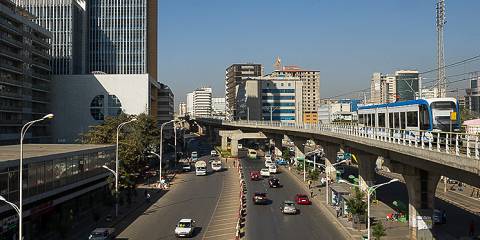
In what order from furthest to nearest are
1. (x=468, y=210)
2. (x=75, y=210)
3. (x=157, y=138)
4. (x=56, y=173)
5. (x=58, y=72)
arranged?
1. (x=58, y=72)
2. (x=157, y=138)
3. (x=468, y=210)
4. (x=75, y=210)
5. (x=56, y=173)

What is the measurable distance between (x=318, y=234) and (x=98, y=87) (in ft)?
297

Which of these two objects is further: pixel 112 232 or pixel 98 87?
pixel 98 87

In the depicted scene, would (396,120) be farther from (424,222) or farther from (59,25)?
(59,25)

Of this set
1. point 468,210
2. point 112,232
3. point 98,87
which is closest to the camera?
point 112,232

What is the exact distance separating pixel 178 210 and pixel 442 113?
2817cm

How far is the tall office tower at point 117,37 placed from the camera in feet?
483

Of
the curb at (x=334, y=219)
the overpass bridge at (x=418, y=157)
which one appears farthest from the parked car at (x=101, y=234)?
the overpass bridge at (x=418, y=157)

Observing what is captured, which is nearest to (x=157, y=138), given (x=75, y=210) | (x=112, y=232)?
(x=75, y=210)

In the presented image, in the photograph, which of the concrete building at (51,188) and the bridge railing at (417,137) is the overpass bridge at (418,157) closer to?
the bridge railing at (417,137)

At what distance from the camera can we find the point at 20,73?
93.7 metres

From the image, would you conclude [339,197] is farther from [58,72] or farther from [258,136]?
[58,72]

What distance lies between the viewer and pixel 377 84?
168750 mm

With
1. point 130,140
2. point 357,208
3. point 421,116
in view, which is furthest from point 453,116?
point 130,140

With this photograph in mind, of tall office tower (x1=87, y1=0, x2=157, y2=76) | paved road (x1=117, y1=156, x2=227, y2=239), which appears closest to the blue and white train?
paved road (x1=117, y1=156, x2=227, y2=239)
